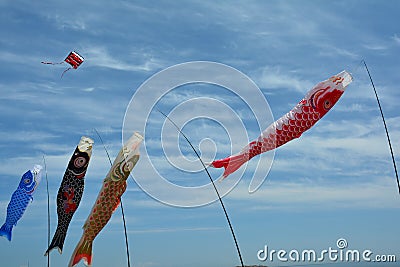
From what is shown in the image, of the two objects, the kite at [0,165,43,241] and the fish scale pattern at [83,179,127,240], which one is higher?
the kite at [0,165,43,241]

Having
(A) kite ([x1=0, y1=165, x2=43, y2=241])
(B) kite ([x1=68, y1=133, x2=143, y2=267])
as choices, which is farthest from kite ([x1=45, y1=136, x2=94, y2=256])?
(A) kite ([x1=0, y1=165, x2=43, y2=241])

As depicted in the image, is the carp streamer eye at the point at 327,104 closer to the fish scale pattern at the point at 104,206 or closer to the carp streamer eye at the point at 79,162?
the fish scale pattern at the point at 104,206

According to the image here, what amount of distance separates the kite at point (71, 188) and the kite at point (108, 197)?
8.62 feet

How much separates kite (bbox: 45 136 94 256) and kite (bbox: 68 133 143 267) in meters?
2.63

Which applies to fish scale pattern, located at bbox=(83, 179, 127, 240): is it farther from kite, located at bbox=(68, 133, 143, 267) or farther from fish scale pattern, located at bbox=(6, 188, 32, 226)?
fish scale pattern, located at bbox=(6, 188, 32, 226)

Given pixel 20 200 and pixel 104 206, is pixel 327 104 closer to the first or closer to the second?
pixel 104 206

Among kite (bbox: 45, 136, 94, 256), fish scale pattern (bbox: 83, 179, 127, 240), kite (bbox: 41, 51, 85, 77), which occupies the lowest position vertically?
fish scale pattern (bbox: 83, 179, 127, 240)

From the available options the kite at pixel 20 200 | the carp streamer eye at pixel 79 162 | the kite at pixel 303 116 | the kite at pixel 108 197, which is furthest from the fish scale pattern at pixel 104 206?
the kite at pixel 20 200

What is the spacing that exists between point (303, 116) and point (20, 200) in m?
15.6

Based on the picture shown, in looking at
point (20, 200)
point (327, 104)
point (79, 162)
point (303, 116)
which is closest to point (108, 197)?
point (79, 162)

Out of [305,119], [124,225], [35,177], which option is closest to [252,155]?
[305,119]

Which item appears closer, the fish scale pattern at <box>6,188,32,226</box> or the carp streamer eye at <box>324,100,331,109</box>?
the carp streamer eye at <box>324,100,331,109</box>

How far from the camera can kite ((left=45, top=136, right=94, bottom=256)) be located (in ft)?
67.0

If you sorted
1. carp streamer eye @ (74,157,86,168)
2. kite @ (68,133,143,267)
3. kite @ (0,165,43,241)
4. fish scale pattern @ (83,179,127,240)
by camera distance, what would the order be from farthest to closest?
kite @ (0,165,43,241) < carp streamer eye @ (74,157,86,168) < fish scale pattern @ (83,179,127,240) < kite @ (68,133,143,267)
